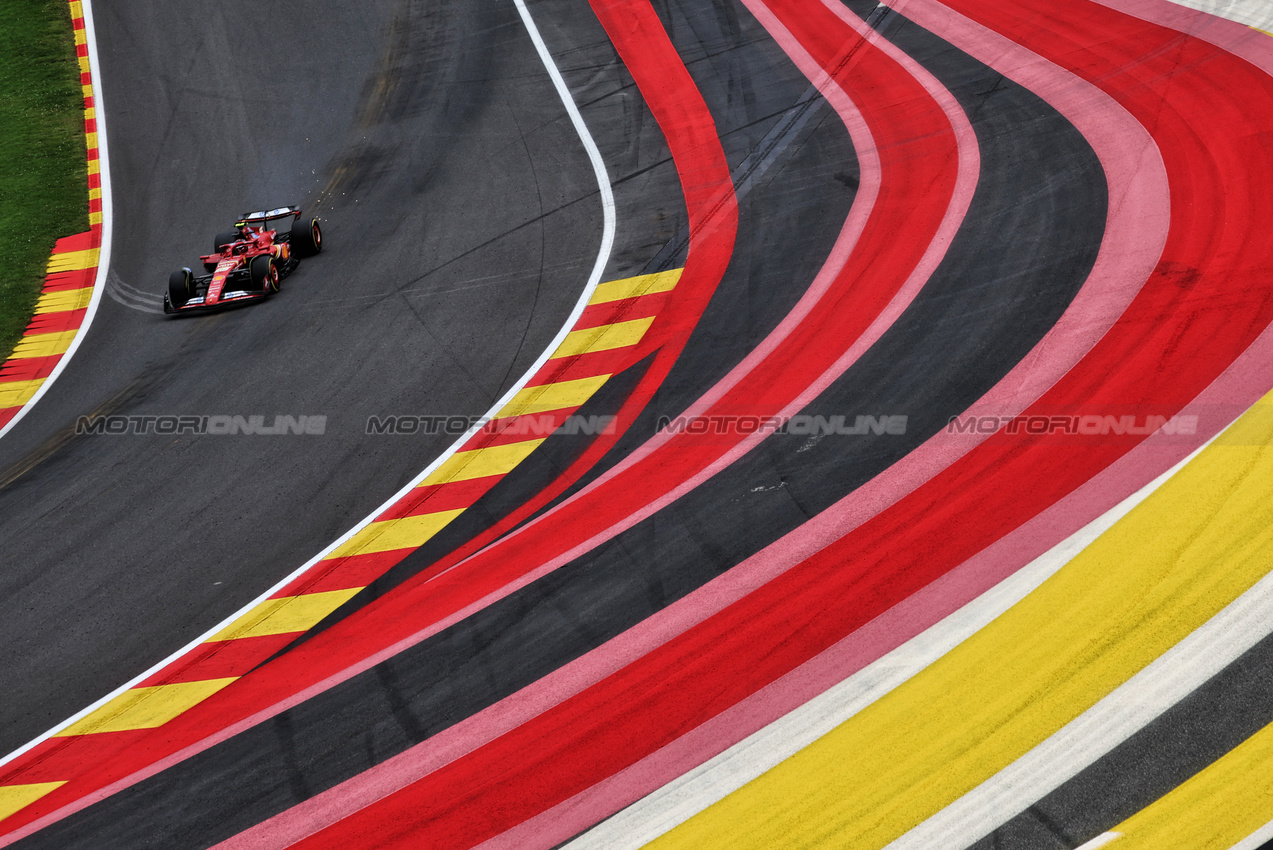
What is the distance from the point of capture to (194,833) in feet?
25.1

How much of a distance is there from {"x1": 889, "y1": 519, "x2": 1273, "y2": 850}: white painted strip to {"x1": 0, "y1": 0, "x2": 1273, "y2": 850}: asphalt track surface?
0.05 metres

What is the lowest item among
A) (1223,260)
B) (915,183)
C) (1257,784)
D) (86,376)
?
(1257,784)

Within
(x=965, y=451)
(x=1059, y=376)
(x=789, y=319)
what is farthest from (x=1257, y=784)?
(x=789, y=319)

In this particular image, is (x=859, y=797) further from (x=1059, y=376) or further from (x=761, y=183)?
(x=761, y=183)

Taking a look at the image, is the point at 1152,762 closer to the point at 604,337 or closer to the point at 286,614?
the point at 286,614

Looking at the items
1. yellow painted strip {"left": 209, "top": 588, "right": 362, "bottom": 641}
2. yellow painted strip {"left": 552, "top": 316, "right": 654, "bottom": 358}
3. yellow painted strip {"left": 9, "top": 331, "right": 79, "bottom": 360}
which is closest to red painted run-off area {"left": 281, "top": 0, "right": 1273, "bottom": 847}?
yellow painted strip {"left": 209, "top": 588, "right": 362, "bottom": 641}

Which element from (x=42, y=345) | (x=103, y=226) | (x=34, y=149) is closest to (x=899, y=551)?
(x=42, y=345)

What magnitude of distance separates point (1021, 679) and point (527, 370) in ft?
21.4

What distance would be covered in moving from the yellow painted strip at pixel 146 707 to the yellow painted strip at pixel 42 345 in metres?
7.12

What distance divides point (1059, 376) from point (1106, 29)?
10029mm

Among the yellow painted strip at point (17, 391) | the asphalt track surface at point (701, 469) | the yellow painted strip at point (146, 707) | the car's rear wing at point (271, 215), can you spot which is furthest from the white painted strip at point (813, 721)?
the car's rear wing at point (271, 215)

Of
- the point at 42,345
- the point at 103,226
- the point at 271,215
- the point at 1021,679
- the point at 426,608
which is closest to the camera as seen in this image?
the point at 1021,679

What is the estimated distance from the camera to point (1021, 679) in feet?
25.0

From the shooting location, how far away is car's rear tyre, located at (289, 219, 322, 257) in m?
15.2
